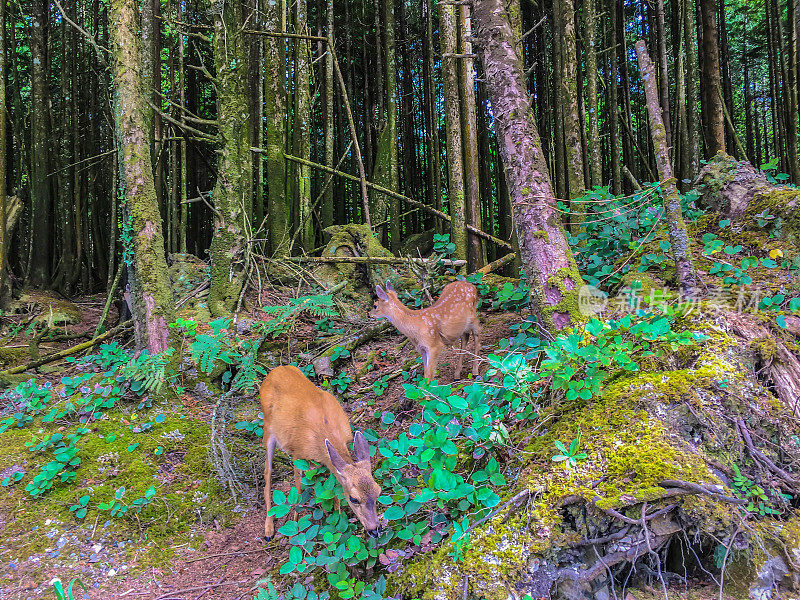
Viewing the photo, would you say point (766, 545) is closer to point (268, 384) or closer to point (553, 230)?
point (553, 230)

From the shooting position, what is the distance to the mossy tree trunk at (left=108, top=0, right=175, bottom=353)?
15.8 ft

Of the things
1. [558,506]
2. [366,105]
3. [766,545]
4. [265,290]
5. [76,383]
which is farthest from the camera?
[366,105]

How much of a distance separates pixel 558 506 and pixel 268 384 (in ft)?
7.24

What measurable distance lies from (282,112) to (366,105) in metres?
9.23

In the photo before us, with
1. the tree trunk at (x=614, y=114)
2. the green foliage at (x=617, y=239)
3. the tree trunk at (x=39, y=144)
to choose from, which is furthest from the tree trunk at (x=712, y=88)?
the tree trunk at (x=39, y=144)

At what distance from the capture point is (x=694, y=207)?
5.15m

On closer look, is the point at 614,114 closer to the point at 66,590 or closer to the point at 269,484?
the point at 269,484

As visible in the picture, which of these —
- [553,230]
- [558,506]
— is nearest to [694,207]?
[553,230]

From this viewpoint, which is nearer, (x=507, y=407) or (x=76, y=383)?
(x=507, y=407)

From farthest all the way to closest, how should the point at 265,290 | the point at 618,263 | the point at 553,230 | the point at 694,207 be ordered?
the point at 265,290, the point at 694,207, the point at 618,263, the point at 553,230

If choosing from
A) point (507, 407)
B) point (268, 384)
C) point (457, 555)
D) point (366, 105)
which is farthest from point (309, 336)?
point (366, 105)

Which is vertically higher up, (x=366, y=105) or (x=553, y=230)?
(x=366, y=105)

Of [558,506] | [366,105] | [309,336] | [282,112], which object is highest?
[366,105]

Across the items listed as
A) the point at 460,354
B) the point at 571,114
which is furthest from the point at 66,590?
the point at 571,114
